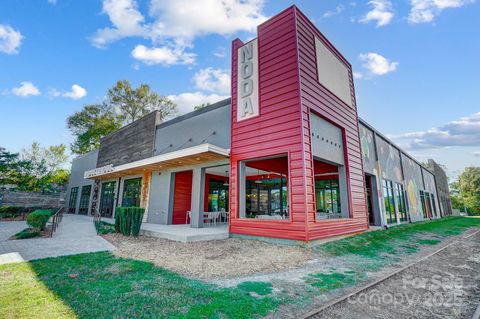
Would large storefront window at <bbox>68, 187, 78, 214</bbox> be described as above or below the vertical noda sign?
below

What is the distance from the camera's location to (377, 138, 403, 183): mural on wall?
13.4 metres

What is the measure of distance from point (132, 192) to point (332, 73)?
13219mm

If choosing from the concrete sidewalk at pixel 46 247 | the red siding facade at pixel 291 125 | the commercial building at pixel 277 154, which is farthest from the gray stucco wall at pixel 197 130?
the concrete sidewalk at pixel 46 247

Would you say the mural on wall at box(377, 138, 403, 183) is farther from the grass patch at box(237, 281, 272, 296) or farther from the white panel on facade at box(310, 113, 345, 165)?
the grass patch at box(237, 281, 272, 296)

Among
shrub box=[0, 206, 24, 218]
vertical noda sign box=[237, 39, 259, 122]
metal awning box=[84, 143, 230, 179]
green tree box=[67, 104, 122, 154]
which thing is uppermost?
green tree box=[67, 104, 122, 154]

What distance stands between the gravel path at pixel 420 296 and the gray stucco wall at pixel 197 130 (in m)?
7.19

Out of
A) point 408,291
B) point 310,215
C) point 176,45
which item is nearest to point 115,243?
point 310,215

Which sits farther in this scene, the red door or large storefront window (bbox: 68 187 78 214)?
large storefront window (bbox: 68 187 78 214)

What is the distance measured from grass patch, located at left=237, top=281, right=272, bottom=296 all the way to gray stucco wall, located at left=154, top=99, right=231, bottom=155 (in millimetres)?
6510

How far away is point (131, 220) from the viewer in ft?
27.1

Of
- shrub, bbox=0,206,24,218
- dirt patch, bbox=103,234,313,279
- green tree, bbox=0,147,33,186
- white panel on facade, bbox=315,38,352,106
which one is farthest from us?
green tree, bbox=0,147,33,186

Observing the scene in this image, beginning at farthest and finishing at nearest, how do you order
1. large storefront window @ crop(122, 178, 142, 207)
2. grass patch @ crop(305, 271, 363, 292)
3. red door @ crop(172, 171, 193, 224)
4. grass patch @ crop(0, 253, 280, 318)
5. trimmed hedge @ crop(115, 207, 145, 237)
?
large storefront window @ crop(122, 178, 142, 207), red door @ crop(172, 171, 193, 224), trimmed hedge @ crop(115, 207, 145, 237), grass patch @ crop(305, 271, 363, 292), grass patch @ crop(0, 253, 280, 318)

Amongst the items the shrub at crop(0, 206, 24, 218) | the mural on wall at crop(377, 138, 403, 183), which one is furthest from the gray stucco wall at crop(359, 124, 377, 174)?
the shrub at crop(0, 206, 24, 218)

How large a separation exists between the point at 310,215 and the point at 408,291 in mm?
3158
